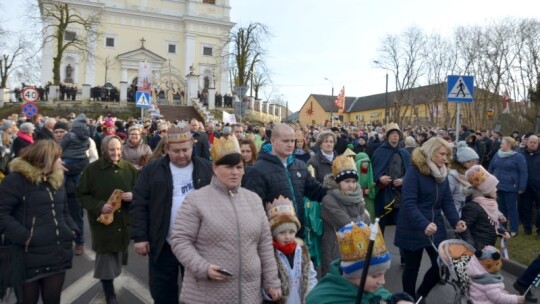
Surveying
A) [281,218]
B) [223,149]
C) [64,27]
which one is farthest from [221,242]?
[64,27]

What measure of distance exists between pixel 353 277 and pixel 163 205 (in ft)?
6.91

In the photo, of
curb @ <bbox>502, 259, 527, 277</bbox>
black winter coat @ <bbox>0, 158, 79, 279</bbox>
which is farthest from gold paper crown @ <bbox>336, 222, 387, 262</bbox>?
curb @ <bbox>502, 259, 527, 277</bbox>

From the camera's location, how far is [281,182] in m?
4.89

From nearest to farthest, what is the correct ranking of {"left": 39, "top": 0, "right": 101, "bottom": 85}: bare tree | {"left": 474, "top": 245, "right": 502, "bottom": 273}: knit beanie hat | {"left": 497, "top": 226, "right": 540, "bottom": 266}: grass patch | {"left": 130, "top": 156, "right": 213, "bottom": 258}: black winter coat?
{"left": 474, "top": 245, "right": 502, "bottom": 273}: knit beanie hat
{"left": 130, "top": 156, "right": 213, "bottom": 258}: black winter coat
{"left": 497, "top": 226, "right": 540, "bottom": 266}: grass patch
{"left": 39, "top": 0, "right": 101, "bottom": 85}: bare tree

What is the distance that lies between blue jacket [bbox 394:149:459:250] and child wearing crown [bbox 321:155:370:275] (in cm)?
48

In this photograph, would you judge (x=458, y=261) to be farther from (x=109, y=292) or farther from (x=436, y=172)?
(x=109, y=292)

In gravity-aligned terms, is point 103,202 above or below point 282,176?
below

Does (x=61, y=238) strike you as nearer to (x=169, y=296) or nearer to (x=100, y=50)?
(x=169, y=296)

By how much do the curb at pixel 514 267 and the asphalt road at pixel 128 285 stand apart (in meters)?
0.08

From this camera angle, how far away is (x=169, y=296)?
452 cm

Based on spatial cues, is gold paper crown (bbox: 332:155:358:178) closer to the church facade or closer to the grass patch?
the grass patch

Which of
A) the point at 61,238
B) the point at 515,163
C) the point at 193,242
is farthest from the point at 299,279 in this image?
the point at 515,163

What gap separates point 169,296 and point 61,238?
1102 millimetres

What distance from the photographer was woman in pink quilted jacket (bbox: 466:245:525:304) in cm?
406
